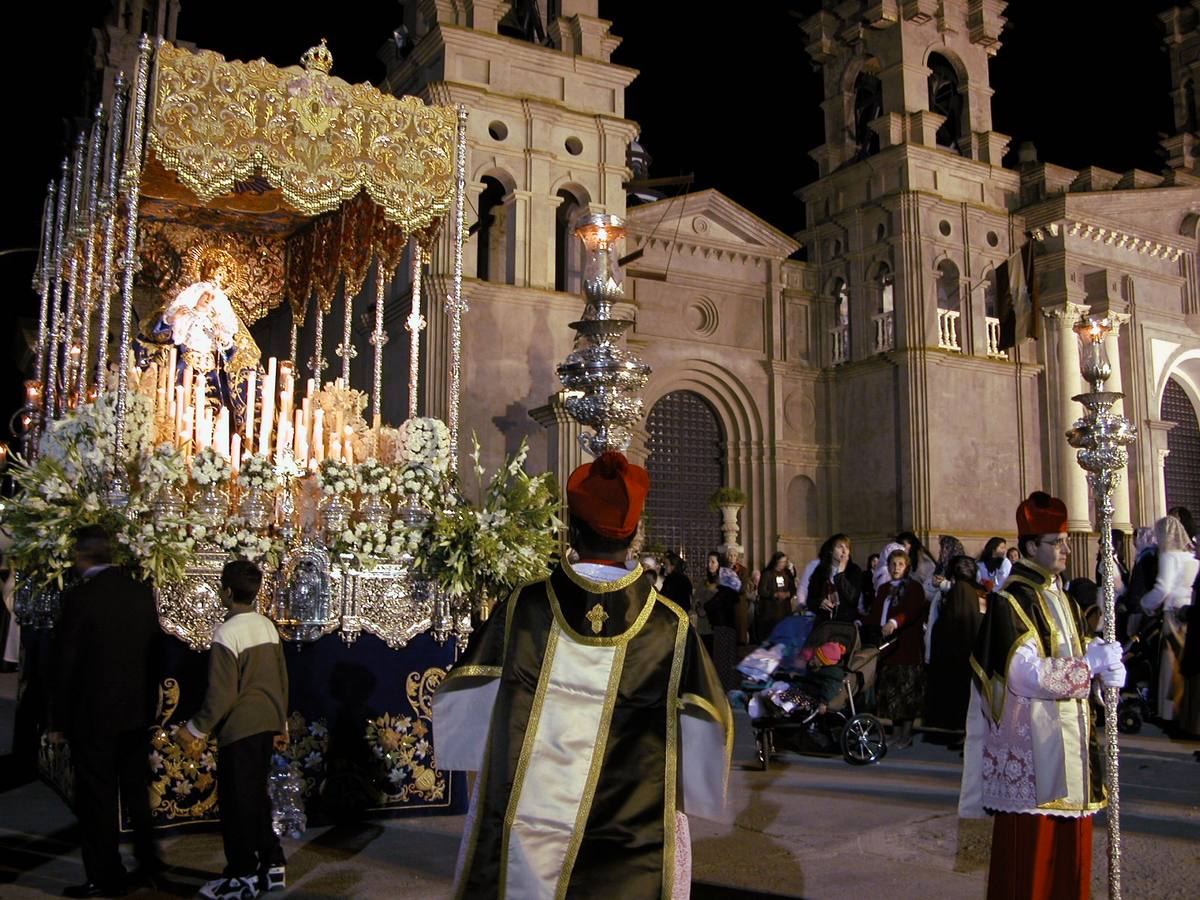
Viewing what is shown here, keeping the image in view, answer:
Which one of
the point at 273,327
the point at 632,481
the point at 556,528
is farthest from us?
the point at 273,327

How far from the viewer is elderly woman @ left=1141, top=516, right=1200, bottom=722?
10.5 m

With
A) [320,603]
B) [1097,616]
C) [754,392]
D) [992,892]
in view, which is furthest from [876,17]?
[992,892]

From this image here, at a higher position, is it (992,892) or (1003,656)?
(1003,656)

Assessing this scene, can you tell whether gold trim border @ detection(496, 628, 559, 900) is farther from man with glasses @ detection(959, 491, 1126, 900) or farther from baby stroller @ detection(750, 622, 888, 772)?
baby stroller @ detection(750, 622, 888, 772)

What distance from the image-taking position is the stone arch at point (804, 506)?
2330 centimetres

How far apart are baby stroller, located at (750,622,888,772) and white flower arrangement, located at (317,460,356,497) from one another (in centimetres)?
405

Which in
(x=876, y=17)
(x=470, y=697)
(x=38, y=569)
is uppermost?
(x=876, y=17)

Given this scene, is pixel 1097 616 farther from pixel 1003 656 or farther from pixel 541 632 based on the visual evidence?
pixel 541 632

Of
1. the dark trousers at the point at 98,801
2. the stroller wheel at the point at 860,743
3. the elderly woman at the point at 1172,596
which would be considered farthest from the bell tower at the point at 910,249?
the dark trousers at the point at 98,801

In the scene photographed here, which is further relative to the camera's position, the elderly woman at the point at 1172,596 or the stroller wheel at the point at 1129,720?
the stroller wheel at the point at 1129,720

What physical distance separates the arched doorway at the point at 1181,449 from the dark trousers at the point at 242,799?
82.3 feet

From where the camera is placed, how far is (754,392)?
23266mm

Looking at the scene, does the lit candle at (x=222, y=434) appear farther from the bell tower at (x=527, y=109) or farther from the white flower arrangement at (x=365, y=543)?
the bell tower at (x=527, y=109)

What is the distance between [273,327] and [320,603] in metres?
12.2
